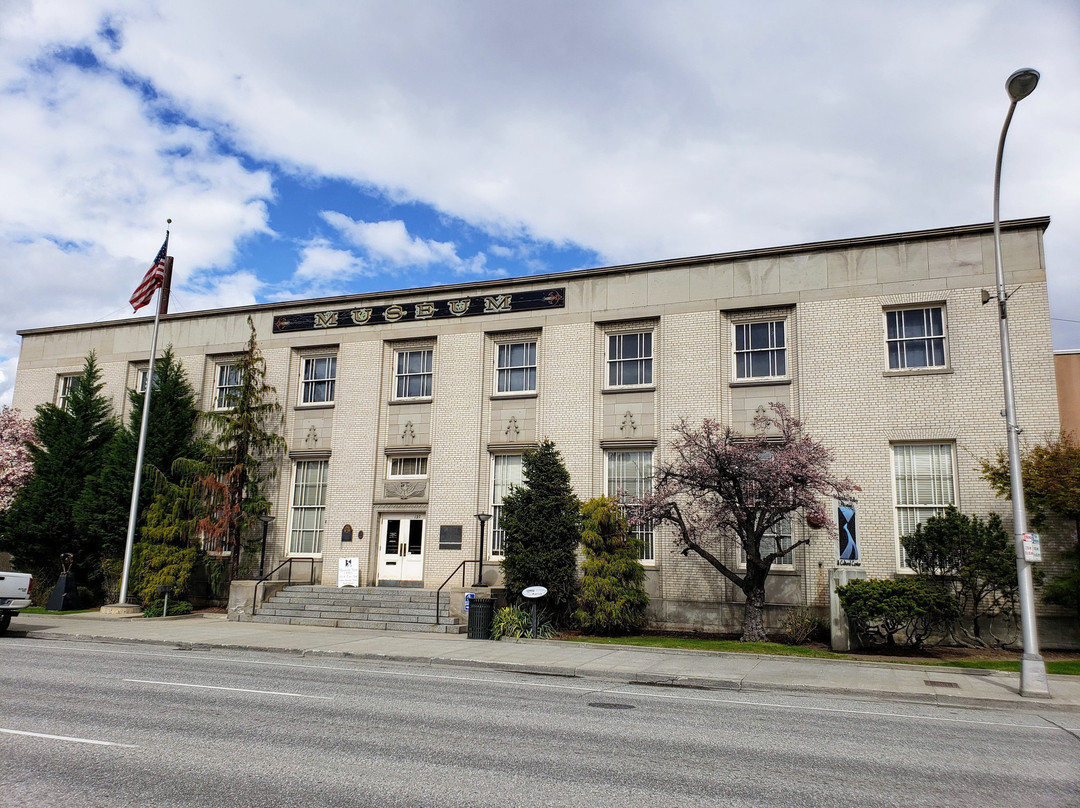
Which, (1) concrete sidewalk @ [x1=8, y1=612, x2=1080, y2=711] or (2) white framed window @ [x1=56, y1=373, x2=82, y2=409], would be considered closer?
(1) concrete sidewalk @ [x1=8, y1=612, x2=1080, y2=711]

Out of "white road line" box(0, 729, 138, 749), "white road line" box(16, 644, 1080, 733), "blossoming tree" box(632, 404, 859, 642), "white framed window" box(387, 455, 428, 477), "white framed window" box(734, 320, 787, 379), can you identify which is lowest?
"white road line" box(16, 644, 1080, 733)

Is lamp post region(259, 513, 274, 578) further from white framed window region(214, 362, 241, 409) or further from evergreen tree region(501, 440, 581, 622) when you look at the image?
evergreen tree region(501, 440, 581, 622)

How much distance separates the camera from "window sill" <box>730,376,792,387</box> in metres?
22.3

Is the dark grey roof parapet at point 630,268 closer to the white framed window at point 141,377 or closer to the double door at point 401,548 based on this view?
the white framed window at point 141,377

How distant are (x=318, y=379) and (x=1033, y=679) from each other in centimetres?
2260

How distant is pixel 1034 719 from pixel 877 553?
925 centimetres

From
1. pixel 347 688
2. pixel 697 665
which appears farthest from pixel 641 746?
pixel 697 665

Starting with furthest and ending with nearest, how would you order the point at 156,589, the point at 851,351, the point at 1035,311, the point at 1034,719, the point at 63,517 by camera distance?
1. the point at 63,517
2. the point at 156,589
3. the point at 851,351
4. the point at 1035,311
5. the point at 1034,719

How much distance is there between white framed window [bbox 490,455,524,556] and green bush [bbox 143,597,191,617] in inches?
393

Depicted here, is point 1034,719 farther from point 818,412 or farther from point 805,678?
point 818,412

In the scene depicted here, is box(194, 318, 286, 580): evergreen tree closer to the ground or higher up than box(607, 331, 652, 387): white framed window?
closer to the ground

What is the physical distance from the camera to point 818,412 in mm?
21703

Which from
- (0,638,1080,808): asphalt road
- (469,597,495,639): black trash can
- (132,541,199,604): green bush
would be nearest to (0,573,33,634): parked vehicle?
(132,541,199,604): green bush

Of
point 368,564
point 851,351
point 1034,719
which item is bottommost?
point 1034,719
